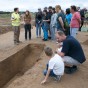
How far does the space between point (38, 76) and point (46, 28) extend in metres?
6.73

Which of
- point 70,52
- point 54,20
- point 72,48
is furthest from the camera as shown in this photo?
point 54,20

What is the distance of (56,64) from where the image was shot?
8039mm

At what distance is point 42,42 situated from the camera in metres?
14.9

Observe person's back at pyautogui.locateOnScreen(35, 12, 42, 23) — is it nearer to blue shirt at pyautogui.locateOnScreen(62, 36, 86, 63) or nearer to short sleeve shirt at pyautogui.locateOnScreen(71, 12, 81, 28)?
short sleeve shirt at pyautogui.locateOnScreen(71, 12, 81, 28)

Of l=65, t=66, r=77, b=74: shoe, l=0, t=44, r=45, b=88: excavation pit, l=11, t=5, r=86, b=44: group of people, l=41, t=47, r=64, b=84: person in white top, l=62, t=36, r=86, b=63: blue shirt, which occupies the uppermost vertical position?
l=11, t=5, r=86, b=44: group of people

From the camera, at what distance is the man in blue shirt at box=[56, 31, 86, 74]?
8.36 meters

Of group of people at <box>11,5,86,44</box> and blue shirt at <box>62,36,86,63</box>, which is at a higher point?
group of people at <box>11,5,86,44</box>

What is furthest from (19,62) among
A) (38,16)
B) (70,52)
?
(70,52)

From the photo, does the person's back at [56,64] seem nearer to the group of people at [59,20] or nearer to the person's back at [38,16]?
the group of people at [59,20]

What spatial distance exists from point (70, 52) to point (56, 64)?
85 centimetres

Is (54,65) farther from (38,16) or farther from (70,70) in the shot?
(38,16)

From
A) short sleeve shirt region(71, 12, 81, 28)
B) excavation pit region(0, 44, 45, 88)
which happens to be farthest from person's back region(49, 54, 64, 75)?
short sleeve shirt region(71, 12, 81, 28)

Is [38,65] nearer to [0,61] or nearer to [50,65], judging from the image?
[0,61]

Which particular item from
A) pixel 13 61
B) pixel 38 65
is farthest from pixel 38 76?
pixel 13 61
